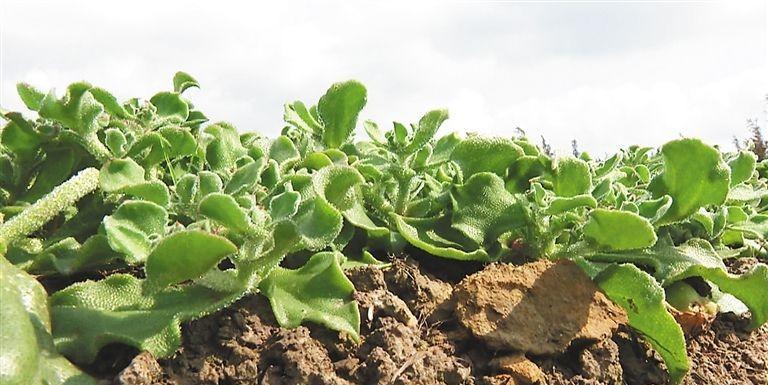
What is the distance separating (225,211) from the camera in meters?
1.89

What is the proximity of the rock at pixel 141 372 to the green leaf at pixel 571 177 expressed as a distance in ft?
4.43

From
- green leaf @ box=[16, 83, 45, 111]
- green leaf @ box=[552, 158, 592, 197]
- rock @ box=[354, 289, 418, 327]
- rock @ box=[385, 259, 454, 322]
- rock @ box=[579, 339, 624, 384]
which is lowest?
rock @ box=[579, 339, 624, 384]

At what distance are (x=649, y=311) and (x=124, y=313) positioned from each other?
1501mm

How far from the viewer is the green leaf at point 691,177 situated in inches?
99.6

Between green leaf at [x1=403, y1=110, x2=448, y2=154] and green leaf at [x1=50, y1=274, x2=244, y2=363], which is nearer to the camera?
green leaf at [x1=50, y1=274, x2=244, y2=363]

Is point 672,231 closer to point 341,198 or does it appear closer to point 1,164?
point 341,198

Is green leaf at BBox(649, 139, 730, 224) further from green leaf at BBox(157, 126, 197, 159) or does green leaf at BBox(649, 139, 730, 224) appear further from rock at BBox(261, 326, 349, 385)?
green leaf at BBox(157, 126, 197, 159)

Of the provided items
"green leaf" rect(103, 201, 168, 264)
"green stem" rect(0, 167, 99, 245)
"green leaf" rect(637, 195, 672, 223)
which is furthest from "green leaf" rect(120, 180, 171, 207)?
"green leaf" rect(637, 195, 672, 223)

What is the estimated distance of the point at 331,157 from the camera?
274 cm

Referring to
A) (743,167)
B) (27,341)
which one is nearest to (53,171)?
(27,341)

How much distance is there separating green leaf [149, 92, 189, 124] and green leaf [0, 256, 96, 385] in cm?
97

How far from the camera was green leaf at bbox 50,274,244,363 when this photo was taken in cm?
195

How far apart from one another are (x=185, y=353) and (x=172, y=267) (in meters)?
0.25

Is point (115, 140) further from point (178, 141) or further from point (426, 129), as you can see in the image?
point (426, 129)
